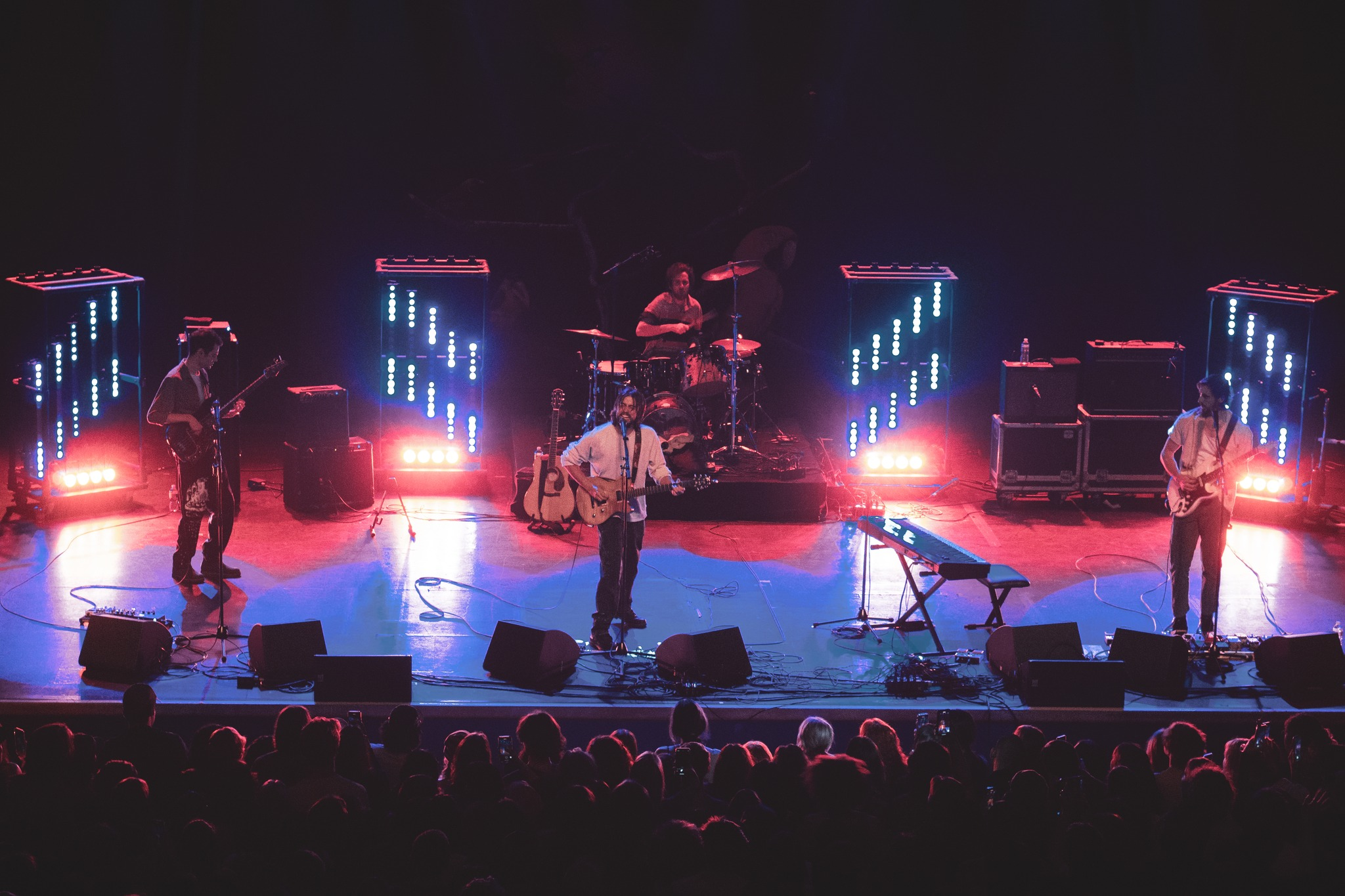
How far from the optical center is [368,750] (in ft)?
20.5

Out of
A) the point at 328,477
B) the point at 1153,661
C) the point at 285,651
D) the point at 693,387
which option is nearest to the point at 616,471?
the point at 285,651

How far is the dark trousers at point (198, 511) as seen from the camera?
32.8 ft

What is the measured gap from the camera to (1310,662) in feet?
27.8

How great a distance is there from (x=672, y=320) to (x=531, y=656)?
6.36 m

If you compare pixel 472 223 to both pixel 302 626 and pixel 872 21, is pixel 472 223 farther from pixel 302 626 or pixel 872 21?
pixel 302 626

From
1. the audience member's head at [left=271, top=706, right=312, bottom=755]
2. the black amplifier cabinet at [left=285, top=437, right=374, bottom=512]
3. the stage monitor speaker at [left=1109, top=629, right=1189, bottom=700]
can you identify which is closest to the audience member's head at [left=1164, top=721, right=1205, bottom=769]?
the stage monitor speaker at [left=1109, top=629, right=1189, bottom=700]

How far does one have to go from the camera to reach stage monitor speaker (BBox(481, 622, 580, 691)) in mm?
8445

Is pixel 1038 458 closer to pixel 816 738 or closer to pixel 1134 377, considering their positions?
pixel 1134 377

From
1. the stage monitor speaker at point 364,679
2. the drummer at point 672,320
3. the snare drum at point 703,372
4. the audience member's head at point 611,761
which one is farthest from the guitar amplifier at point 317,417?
the audience member's head at point 611,761

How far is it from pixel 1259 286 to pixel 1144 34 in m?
3.53

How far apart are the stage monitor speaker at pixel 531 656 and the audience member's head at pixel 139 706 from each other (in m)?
2.42

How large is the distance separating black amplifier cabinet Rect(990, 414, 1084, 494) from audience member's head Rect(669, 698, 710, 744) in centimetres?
706

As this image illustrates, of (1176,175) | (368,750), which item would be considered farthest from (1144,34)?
(368,750)

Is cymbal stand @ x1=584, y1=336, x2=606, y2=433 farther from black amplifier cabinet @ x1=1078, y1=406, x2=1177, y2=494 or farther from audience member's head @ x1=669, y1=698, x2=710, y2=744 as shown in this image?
audience member's head @ x1=669, y1=698, x2=710, y2=744
